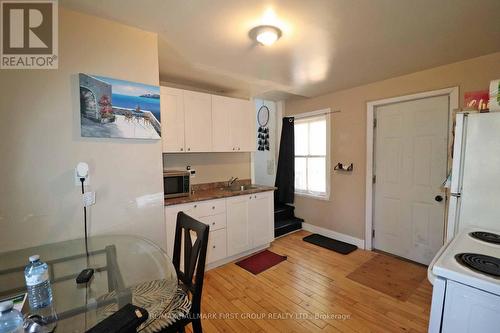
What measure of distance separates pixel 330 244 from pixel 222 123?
2.41 m

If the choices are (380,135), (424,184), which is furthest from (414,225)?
(380,135)

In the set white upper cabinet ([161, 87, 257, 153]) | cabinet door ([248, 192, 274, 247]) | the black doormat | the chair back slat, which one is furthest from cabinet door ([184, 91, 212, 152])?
the black doormat

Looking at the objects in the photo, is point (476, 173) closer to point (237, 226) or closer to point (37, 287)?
point (237, 226)

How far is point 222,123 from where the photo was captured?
3053 mm

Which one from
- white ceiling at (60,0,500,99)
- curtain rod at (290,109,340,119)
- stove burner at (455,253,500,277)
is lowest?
stove burner at (455,253,500,277)

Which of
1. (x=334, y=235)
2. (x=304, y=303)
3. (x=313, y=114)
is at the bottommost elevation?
(x=304, y=303)

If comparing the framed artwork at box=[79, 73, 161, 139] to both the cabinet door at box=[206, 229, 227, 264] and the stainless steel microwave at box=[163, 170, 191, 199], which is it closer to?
the stainless steel microwave at box=[163, 170, 191, 199]

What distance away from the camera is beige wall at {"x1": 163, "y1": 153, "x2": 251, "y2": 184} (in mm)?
3010

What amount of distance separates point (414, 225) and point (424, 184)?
0.54 m

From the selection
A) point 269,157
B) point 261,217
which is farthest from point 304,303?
point 269,157

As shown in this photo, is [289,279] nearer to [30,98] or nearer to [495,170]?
[495,170]

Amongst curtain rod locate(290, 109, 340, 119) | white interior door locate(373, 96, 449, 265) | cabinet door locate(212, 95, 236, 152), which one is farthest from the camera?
curtain rod locate(290, 109, 340, 119)

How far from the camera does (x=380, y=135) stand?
10.2 feet

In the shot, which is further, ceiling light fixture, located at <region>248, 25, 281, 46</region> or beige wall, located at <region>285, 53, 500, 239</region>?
beige wall, located at <region>285, 53, 500, 239</region>
